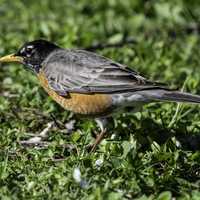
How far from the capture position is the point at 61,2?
413 inches

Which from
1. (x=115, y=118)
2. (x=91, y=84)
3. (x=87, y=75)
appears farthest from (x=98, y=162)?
(x=115, y=118)

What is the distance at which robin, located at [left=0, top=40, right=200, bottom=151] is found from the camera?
638cm

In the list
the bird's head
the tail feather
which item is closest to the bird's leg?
the tail feather

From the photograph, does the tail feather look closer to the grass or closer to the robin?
the robin

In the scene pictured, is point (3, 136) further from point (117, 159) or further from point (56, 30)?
point (56, 30)


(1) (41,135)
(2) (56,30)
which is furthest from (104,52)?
(1) (41,135)

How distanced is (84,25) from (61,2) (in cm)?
100

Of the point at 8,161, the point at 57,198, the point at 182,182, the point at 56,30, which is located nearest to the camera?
the point at 57,198

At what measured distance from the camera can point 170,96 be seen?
6.24 m

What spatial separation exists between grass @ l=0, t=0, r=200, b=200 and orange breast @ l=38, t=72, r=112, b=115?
0.22m

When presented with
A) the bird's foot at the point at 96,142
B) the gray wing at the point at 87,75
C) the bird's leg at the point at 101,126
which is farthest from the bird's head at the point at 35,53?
the bird's foot at the point at 96,142

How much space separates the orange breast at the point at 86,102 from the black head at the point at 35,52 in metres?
0.59

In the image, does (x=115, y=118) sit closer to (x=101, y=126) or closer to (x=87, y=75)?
(x=101, y=126)

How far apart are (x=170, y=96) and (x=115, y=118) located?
1.08 m
